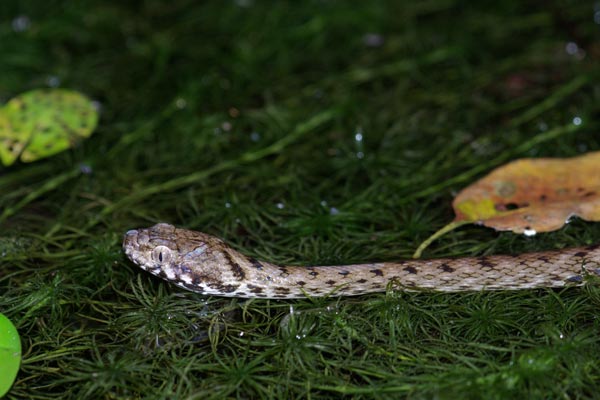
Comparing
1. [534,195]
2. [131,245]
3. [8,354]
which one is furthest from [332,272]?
[8,354]

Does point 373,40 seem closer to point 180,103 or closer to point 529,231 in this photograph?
point 180,103

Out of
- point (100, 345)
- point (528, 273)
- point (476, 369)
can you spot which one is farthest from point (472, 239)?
point (100, 345)

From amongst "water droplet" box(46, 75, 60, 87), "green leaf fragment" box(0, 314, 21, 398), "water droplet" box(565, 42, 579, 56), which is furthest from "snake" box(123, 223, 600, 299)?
"water droplet" box(565, 42, 579, 56)

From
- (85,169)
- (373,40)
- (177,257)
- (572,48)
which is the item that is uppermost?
(572,48)

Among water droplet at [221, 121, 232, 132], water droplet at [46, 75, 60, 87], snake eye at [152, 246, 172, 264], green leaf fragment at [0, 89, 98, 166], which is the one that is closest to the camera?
snake eye at [152, 246, 172, 264]

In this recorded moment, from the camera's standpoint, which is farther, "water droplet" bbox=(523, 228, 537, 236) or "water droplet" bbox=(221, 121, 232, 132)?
"water droplet" bbox=(221, 121, 232, 132)

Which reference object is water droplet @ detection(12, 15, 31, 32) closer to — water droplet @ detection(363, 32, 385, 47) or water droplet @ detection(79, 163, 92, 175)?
water droplet @ detection(79, 163, 92, 175)

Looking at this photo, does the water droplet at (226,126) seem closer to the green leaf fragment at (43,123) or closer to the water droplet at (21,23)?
the green leaf fragment at (43,123)

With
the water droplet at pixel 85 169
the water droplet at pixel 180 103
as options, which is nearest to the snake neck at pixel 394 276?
the water droplet at pixel 85 169
